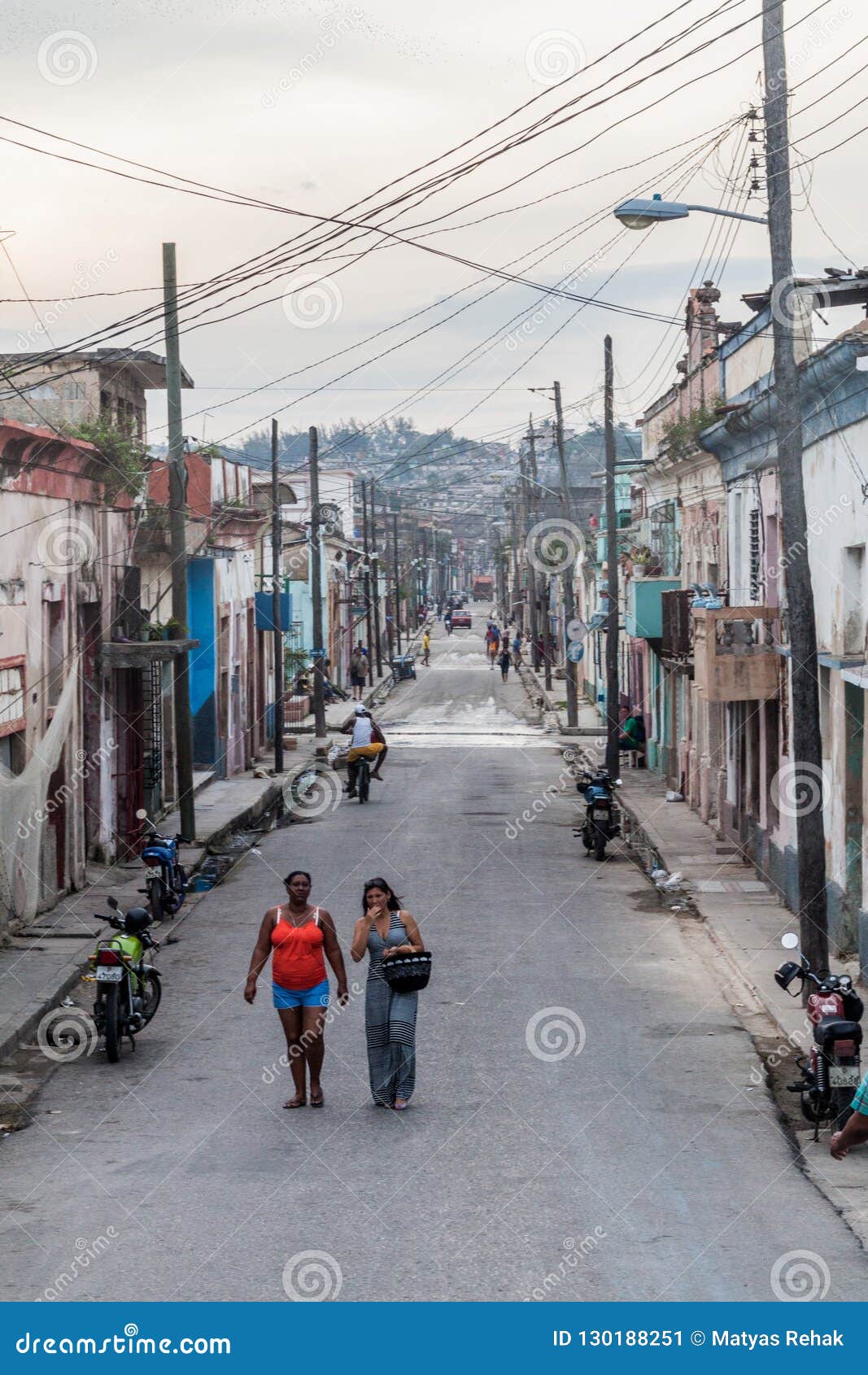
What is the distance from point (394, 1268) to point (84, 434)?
1493cm

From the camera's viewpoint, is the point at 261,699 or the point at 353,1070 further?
the point at 261,699

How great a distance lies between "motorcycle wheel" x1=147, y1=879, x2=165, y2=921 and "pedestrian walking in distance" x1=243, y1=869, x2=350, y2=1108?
8037 mm

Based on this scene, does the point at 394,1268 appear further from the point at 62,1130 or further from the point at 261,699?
the point at 261,699

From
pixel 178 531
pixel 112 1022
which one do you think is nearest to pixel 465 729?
pixel 178 531

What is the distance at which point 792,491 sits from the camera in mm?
13789

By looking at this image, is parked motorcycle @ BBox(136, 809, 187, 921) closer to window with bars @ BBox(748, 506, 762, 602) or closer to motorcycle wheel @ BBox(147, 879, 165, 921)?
motorcycle wheel @ BBox(147, 879, 165, 921)

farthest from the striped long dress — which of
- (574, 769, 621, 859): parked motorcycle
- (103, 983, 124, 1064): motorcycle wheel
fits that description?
A: (574, 769, 621, 859): parked motorcycle

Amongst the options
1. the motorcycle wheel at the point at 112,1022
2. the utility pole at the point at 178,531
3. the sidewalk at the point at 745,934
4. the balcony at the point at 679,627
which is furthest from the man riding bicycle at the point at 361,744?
the motorcycle wheel at the point at 112,1022

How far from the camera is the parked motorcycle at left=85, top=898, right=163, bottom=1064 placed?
12.6 m

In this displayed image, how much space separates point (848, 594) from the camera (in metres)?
15.9

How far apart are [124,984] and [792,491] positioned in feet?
21.7

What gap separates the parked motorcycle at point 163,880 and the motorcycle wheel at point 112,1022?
616 cm

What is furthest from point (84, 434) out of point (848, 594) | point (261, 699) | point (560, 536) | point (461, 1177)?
point (560, 536)

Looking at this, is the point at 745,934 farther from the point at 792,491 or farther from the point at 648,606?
the point at 648,606
